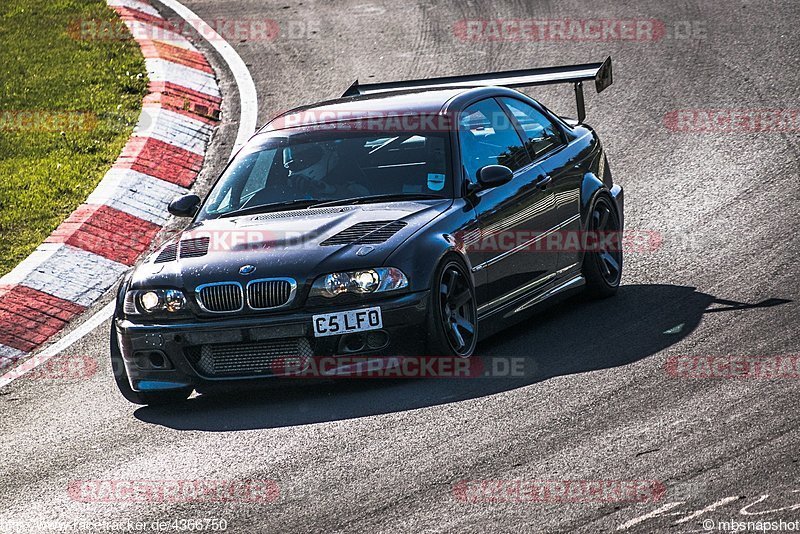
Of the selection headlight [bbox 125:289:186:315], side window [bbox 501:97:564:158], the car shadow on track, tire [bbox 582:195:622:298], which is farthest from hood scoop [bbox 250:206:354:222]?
tire [bbox 582:195:622:298]

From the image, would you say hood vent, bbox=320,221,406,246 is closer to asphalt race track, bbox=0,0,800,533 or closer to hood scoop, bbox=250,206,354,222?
hood scoop, bbox=250,206,354,222

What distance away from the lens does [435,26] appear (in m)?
17.0

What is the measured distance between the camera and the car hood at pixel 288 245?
698 centimetres

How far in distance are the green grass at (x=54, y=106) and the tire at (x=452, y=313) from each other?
4.33 metres

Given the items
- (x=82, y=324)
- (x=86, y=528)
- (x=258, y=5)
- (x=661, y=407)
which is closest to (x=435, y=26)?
(x=258, y=5)

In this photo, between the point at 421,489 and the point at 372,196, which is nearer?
the point at 421,489

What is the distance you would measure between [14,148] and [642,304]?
6.51 m

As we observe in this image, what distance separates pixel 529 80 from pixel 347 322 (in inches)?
129

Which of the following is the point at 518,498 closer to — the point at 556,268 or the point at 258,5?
the point at 556,268

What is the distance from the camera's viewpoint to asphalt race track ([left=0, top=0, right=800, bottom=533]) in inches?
203

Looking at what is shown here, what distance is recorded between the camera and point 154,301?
7.16m

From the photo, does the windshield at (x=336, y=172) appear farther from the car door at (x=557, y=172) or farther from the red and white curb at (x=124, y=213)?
the red and white curb at (x=124, y=213)

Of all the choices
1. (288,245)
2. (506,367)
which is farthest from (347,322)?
(506,367)

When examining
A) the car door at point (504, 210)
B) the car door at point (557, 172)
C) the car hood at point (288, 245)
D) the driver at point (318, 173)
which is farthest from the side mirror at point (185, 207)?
the car door at point (557, 172)
